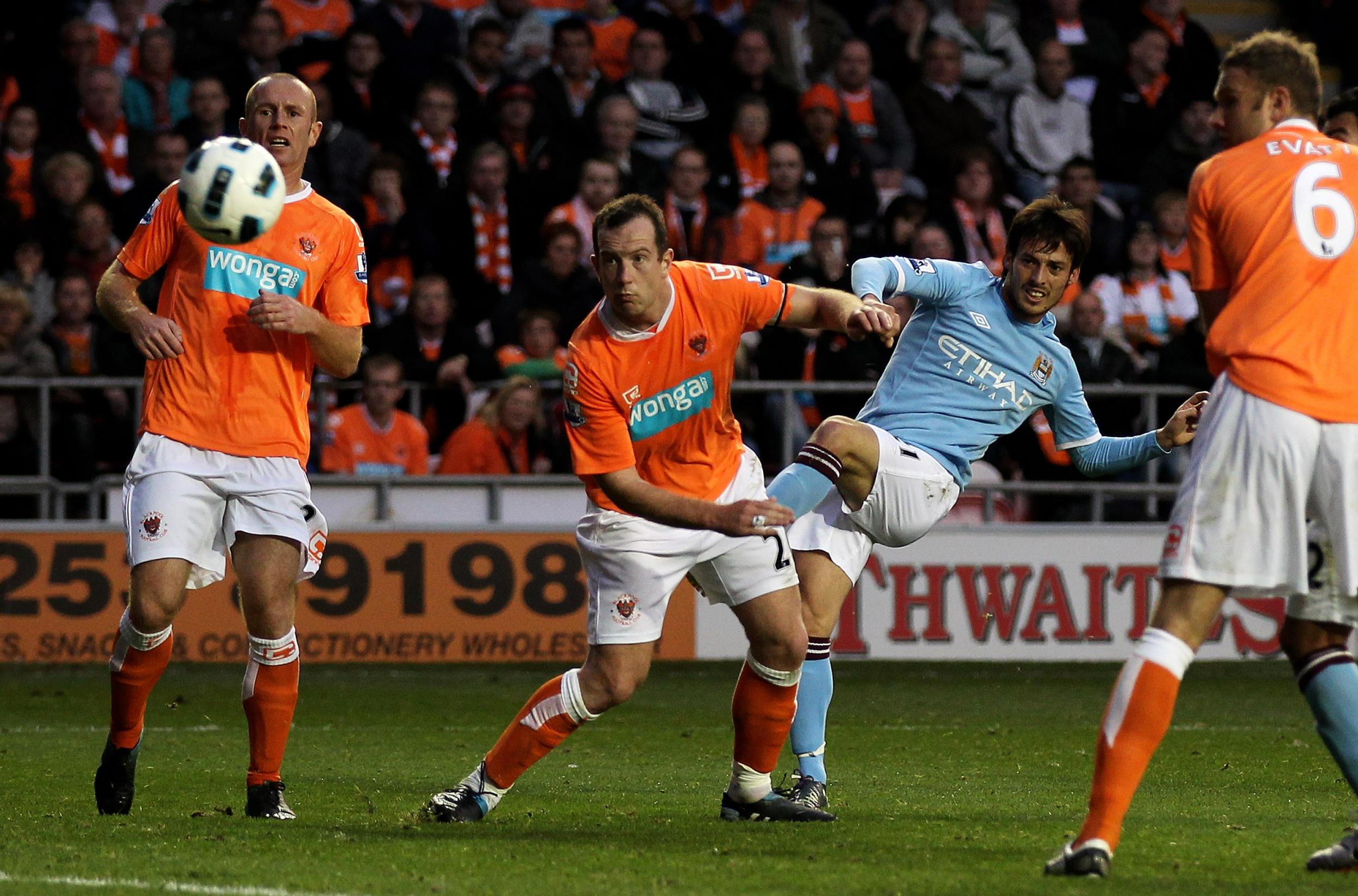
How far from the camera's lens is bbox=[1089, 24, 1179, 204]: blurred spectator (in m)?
16.3

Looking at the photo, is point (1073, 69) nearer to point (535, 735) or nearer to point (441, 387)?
point (441, 387)

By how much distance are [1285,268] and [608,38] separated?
1114 cm

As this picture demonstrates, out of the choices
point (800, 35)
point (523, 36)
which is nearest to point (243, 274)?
point (523, 36)

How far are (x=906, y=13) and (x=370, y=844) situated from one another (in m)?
12.1

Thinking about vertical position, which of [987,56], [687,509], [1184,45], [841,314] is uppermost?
[1184,45]

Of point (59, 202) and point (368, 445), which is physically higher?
point (59, 202)

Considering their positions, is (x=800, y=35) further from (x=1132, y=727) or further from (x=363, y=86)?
(x=1132, y=727)

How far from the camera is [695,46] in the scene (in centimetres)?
1527

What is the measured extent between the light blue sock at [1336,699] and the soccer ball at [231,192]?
135 inches

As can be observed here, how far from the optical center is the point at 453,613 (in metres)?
12.2

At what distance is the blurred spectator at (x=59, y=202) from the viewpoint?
12852 mm

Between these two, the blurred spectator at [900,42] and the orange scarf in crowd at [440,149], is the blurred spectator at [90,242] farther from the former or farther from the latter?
the blurred spectator at [900,42]

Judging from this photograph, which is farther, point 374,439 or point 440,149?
point 440,149

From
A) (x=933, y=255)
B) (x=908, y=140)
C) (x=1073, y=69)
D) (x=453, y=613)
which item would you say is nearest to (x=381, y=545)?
(x=453, y=613)
